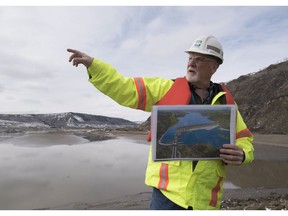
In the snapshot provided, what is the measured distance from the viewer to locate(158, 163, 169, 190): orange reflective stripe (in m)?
2.57

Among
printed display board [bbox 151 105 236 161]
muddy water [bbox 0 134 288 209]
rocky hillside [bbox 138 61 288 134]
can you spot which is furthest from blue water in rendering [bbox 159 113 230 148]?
rocky hillside [bbox 138 61 288 134]

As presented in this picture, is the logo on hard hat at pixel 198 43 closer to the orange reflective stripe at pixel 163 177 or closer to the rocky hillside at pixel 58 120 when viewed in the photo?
the orange reflective stripe at pixel 163 177

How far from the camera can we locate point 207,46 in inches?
107

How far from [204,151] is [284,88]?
42.8 m

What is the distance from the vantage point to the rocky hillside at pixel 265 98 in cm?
3672

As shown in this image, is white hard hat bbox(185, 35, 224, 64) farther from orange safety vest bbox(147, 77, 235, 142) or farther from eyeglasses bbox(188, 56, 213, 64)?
orange safety vest bbox(147, 77, 235, 142)

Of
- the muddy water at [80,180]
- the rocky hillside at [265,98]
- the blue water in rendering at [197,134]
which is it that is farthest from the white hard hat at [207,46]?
the rocky hillside at [265,98]

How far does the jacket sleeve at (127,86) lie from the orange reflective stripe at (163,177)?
49cm

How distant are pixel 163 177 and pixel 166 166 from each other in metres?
0.09

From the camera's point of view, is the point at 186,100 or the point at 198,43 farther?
the point at 198,43

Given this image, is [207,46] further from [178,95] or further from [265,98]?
→ [265,98]

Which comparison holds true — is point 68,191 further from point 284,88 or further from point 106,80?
point 284,88

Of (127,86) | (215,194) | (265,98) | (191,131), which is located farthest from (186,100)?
(265,98)

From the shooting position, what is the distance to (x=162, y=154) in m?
2.38
